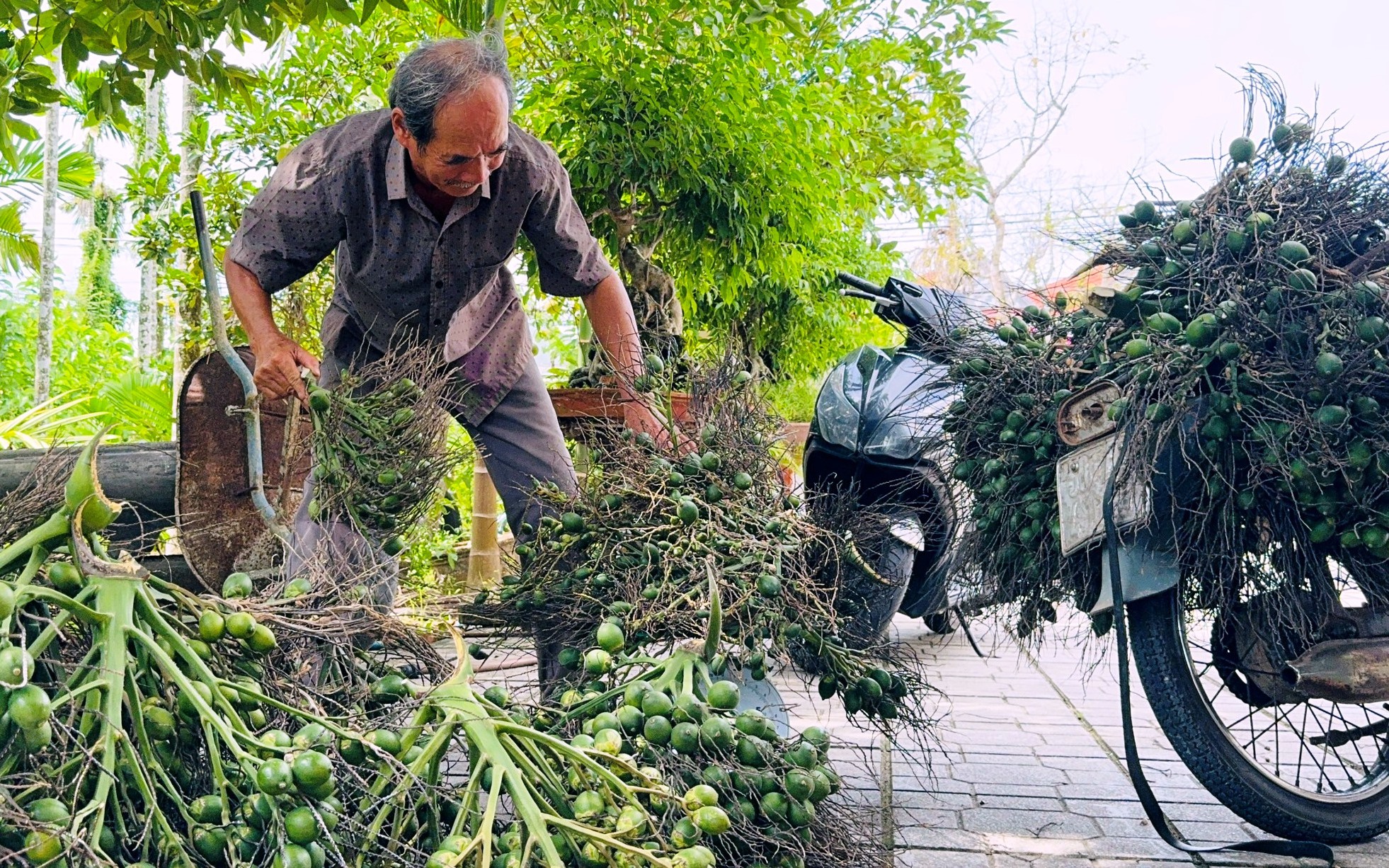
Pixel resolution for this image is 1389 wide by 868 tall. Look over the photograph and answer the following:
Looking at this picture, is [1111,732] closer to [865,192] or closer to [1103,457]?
[1103,457]

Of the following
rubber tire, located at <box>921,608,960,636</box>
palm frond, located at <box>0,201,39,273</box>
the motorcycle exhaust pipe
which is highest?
palm frond, located at <box>0,201,39,273</box>

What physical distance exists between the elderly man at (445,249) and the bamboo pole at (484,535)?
8.03ft

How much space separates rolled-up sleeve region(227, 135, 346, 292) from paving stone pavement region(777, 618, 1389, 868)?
1694 millimetres

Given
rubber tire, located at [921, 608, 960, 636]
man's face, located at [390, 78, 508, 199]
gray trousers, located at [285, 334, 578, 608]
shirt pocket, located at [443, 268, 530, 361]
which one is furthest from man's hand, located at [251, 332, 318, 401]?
rubber tire, located at [921, 608, 960, 636]

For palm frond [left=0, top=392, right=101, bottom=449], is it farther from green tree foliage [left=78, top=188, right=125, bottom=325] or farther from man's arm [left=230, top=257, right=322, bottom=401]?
Answer: green tree foliage [left=78, top=188, right=125, bottom=325]

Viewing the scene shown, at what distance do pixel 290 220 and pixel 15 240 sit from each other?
38.7 feet

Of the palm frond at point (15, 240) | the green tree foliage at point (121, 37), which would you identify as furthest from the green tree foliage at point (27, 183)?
the green tree foliage at point (121, 37)

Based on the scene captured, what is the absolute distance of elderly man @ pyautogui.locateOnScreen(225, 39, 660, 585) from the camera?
2744 millimetres

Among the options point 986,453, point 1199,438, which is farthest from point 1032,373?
point 1199,438

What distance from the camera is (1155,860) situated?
7.78 ft

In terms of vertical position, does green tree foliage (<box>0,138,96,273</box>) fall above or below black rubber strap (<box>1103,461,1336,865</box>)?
above

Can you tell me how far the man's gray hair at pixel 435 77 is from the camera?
105 inches

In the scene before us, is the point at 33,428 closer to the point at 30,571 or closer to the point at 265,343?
the point at 265,343

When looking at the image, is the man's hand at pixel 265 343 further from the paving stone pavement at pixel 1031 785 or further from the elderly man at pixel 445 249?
the paving stone pavement at pixel 1031 785
